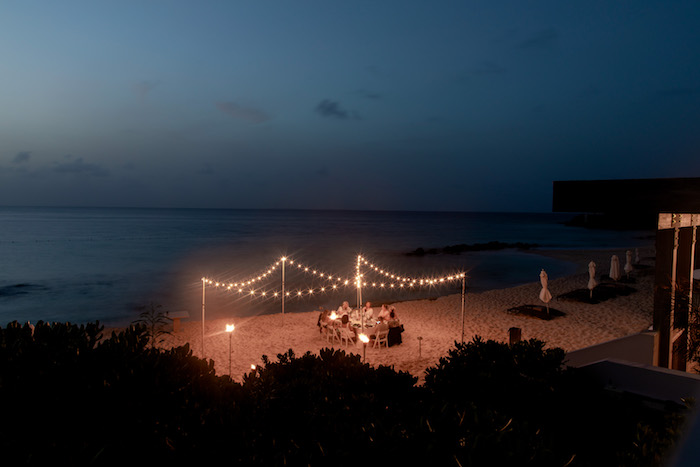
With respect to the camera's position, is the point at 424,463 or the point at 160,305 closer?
the point at 424,463

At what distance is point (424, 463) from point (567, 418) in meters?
2.42

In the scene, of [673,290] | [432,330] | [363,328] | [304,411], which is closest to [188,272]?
[432,330]

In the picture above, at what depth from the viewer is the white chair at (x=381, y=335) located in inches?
365

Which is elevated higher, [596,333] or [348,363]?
[348,363]

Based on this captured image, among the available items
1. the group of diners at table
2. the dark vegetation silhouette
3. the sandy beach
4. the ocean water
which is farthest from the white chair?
the ocean water

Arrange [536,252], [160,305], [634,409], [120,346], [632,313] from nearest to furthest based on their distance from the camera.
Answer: [120,346] → [634,409] → [632,313] → [160,305] → [536,252]

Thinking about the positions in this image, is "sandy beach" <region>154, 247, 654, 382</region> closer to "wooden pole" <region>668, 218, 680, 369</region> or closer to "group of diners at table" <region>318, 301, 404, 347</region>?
"group of diners at table" <region>318, 301, 404, 347</region>

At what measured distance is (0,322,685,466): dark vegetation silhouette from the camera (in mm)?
1995

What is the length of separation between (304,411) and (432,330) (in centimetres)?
865

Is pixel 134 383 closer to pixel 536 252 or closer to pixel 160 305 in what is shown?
pixel 160 305

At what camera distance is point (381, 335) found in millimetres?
9414

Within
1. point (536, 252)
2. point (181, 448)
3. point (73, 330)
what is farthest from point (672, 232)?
point (536, 252)

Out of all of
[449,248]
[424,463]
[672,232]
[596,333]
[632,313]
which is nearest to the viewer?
[424,463]

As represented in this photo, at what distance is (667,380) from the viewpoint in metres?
4.11
